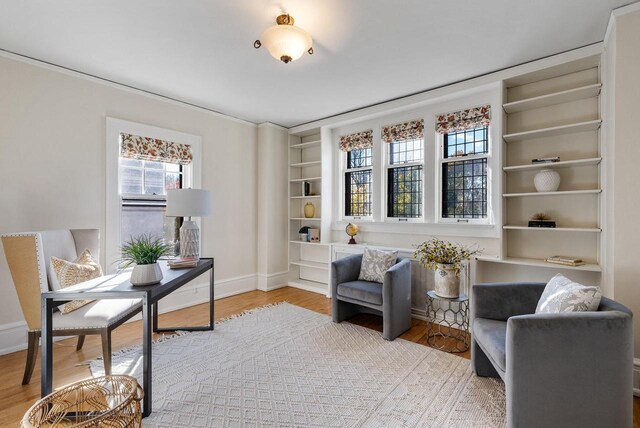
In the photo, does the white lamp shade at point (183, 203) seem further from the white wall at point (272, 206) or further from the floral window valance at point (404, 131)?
the floral window valance at point (404, 131)

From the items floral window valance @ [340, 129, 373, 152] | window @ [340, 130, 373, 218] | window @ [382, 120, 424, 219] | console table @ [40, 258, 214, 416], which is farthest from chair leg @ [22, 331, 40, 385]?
floral window valance @ [340, 129, 373, 152]

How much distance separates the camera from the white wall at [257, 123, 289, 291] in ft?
15.4

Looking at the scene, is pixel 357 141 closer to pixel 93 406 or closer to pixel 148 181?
pixel 148 181

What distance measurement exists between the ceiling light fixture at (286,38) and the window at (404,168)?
2.03 metres

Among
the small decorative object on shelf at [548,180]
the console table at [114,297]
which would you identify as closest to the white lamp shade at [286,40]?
the console table at [114,297]

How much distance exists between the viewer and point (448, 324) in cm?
306

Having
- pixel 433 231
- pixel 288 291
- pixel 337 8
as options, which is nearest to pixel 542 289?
pixel 433 231

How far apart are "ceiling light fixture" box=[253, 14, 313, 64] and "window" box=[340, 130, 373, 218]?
7.26 feet

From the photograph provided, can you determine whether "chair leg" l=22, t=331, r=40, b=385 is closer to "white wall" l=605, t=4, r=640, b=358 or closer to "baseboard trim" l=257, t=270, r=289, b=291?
→ "baseboard trim" l=257, t=270, r=289, b=291

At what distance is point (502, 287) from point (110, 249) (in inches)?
146

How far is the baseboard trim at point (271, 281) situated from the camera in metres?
4.68

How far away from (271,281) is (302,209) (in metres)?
1.29

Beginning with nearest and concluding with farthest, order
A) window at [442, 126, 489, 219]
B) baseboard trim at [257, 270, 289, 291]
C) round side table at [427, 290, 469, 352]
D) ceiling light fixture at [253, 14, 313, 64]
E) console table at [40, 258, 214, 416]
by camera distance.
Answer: console table at [40, 258, 214, 416] < ceiling light fixture at [253, 14, 313, 64] < round side table at [427, 290, 469, 352] < window at [442, 126, 489, 219] < baseboard trim at [257, 270, 289, 291]

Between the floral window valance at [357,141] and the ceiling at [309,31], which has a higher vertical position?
the ceiling at [309,31]
